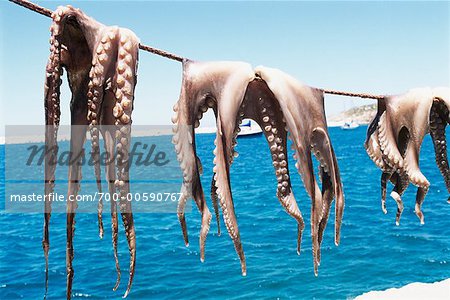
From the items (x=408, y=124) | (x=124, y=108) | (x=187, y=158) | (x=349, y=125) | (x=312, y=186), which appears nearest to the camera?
(x=124, y=108)

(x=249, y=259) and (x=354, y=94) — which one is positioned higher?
(x=354, y=94)

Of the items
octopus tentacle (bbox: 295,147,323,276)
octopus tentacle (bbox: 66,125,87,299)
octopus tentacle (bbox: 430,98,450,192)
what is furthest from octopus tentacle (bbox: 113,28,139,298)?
octopus tentacle (bbox: 430,98,450,192)

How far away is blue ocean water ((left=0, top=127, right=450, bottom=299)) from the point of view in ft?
32.9

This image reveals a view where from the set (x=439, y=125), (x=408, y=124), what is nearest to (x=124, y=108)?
(x=408, y=124)

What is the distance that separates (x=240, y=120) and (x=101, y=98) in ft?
2.14

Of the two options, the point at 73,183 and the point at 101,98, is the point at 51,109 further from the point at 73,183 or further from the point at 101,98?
the point at 73,183

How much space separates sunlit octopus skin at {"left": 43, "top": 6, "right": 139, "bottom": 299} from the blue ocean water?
8322 mm

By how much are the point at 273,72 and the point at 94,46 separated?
778mm

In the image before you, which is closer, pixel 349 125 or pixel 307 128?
pixel 307 128

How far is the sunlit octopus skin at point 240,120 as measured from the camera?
192cm

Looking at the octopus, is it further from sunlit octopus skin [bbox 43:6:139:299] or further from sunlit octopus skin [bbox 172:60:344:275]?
sunlit octopus skin [bbox 43:6:139:299]

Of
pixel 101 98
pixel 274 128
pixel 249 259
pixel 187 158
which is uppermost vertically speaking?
pixel 101 98

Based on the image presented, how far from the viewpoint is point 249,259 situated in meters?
12.0

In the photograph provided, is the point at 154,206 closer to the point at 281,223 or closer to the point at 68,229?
the point at 281,223
